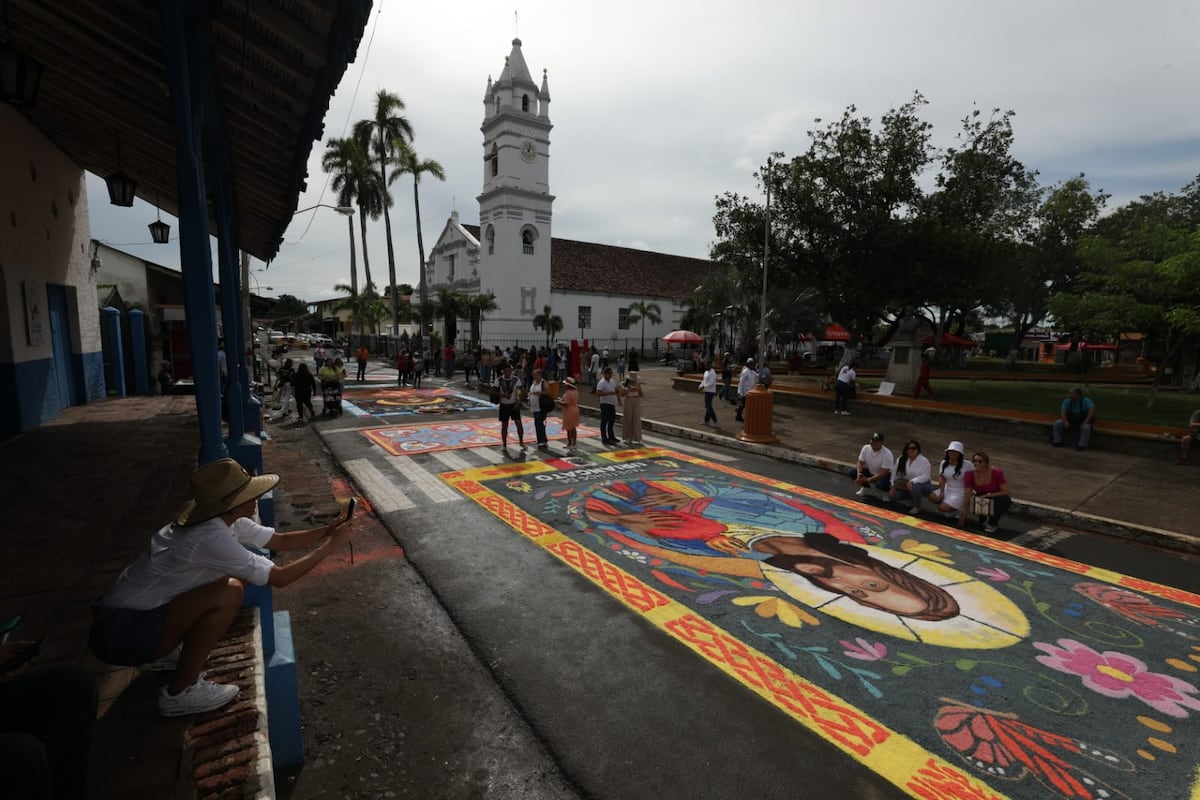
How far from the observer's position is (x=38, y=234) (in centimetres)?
979

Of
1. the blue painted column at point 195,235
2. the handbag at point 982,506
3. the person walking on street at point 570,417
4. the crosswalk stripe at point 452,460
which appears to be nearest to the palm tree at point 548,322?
the person walking on street at point 570,417

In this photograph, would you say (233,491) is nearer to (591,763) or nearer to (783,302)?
(591,763)

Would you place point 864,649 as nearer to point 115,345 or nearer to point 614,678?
point 614,678

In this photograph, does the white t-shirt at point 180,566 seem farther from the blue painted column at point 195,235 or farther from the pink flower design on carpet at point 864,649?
the pink flower design on carpet at point 864,649

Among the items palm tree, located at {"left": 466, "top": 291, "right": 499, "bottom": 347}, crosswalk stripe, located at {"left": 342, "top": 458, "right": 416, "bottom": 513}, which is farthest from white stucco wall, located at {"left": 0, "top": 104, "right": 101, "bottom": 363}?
palm tree, located at {"left": 466, "top": 291, "right": 499, "bottom": 347}

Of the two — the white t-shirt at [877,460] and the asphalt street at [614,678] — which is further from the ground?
the white t-shirt at [877,460]

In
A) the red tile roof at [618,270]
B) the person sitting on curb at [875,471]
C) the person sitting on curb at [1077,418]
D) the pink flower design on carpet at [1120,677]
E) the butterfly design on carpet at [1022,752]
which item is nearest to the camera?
the butterfly design on carpet at [1022,752]

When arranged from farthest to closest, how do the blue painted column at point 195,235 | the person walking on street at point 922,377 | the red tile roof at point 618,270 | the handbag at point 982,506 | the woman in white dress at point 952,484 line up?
the red tile roof at point 618,270 → the person walking on street at point 922,377 → the woman in white dress at point 952,484 → the handbag at point 982,506 → the blue painted column at point 195,235

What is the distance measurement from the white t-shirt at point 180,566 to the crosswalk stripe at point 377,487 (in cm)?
495

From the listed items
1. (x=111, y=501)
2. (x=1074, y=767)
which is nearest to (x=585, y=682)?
(x=1074, y=767)

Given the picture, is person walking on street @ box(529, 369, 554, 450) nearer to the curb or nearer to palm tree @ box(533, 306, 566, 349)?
the curb

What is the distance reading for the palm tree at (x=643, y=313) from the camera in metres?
46.1

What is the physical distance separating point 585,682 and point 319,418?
13.4 m

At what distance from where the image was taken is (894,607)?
202 inches
